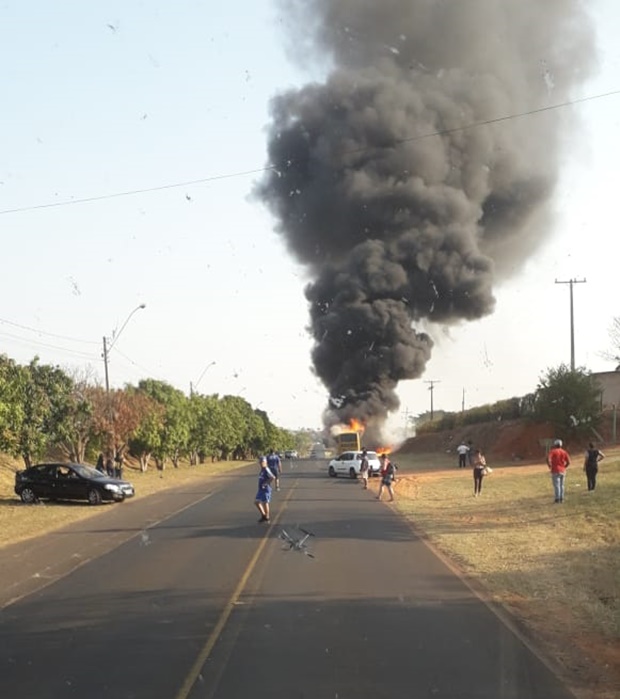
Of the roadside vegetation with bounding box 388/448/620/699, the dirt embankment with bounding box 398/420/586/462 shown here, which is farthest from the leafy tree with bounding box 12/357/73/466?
the dirt embankment with bounding box 398/420/586/462

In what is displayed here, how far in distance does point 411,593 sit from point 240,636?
8.43 feet

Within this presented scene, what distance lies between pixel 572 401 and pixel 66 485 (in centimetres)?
3127

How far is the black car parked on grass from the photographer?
23625 millimetres

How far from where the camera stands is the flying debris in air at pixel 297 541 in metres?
12.2

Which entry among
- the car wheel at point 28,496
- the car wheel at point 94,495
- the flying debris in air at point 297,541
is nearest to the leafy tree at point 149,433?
the car wheel at point 28,496

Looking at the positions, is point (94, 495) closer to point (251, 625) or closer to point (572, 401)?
point (251, 625)

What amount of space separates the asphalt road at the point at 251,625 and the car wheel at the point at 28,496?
10.9m

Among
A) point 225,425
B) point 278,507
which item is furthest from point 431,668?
point 225,425

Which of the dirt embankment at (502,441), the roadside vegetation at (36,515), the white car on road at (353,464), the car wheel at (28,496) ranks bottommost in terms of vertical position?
the roadside vegetation at (36,515)

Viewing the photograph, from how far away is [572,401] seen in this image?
153 ft

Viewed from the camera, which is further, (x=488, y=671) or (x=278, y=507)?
(x=278, y=507)

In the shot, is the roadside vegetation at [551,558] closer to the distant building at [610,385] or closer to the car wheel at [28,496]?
the car wheel at [28,496]

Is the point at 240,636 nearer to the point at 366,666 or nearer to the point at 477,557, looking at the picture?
the point at 366,666

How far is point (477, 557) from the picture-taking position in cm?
1152
